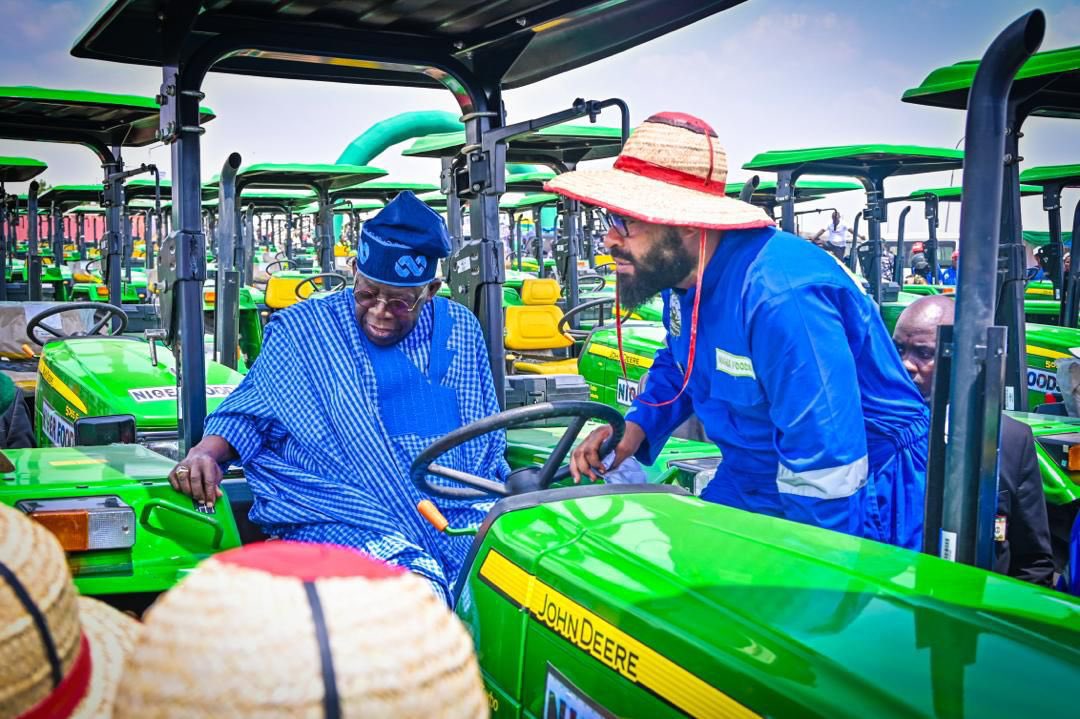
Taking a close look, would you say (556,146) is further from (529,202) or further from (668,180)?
(529,202)

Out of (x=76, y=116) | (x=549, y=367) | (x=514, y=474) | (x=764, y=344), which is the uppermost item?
(x=76, y=116)

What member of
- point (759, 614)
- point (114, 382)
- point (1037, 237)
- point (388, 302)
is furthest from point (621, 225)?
point (1037, 237)

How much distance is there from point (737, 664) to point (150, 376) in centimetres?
393

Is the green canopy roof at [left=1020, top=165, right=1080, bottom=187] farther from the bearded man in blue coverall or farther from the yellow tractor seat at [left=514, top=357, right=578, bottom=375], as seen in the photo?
the bearded man in blue coverall

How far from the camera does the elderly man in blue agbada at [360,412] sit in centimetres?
267

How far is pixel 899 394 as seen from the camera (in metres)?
2.24

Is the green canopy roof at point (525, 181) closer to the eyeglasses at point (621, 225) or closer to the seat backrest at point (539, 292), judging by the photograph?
the seat backrest at point (539, 292)

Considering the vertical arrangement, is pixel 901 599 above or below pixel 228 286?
below

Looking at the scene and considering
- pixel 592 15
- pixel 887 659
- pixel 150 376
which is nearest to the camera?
pixel 887 659

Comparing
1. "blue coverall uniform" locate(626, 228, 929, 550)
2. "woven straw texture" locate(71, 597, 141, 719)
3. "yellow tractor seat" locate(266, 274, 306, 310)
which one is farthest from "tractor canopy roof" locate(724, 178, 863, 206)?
"woven straw texture" locate(71, 597, 141, 719)

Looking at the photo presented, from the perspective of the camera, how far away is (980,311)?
5.10 feet

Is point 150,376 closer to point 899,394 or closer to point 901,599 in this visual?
point 899,394

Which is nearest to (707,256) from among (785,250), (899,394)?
(785,250)

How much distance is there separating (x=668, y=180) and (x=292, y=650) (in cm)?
183
